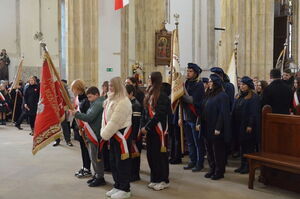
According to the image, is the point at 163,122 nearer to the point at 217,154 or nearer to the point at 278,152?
the point at 217,154

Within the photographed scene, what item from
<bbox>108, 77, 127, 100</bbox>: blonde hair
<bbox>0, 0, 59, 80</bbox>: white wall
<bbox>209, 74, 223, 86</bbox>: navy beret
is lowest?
<bbox>108, 77, 127, 100</bbox>: blonde hair

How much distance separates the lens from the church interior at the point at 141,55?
17.2 feet

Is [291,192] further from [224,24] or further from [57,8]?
[57,8]

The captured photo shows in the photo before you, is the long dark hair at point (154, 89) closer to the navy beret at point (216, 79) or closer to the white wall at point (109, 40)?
the navy beret at point (216, 79)

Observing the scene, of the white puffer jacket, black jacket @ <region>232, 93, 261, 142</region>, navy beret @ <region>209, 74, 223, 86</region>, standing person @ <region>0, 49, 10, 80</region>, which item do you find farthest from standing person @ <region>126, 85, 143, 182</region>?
standing person @ <region>0, 49, 10, 80</region>

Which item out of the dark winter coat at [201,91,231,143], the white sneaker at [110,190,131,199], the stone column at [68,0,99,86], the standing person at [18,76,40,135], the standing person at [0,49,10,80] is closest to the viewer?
the white sneaker at [110,190,131,199]

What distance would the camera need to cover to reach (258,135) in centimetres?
619

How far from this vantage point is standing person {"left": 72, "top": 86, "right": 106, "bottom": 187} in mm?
5246

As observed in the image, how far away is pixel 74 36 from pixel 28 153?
4169mm

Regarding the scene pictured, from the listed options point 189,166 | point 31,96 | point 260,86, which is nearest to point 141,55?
point 31,96

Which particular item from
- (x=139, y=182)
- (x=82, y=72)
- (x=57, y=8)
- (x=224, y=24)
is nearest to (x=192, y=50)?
(x=57, y=8)

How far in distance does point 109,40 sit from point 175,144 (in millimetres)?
6743

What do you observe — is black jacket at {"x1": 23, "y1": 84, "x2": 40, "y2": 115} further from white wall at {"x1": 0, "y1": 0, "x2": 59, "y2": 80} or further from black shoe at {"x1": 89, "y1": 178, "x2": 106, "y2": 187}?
white wall at {"x1": 0, "y1": 0, "x2": 59, "y2": 80}

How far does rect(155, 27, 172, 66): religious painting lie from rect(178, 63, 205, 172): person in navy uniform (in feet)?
29.3
